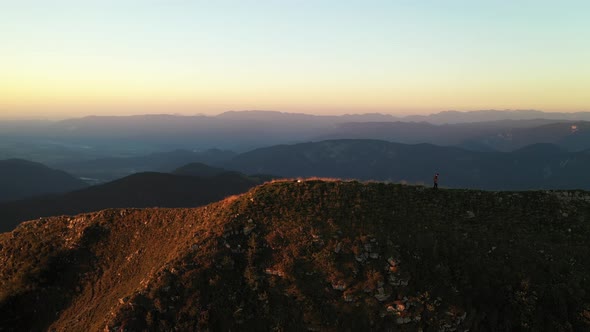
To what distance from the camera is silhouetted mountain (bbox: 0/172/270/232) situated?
131125 mm

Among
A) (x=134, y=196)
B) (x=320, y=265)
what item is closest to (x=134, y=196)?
(x=134, y=196)

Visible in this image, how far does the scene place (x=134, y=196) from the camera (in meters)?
154

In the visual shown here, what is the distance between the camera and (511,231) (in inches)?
1016

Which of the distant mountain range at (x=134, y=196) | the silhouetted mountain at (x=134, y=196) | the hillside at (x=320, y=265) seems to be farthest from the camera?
the distant mountain range at (x=134, y=196)

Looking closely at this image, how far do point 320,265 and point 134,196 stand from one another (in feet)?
497

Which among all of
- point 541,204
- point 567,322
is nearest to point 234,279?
point 567,322

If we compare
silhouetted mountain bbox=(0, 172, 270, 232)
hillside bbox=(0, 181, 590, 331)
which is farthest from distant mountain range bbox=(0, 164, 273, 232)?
hillside bbox=(0, 181, 590, 331)

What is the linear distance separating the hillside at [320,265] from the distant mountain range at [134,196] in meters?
121

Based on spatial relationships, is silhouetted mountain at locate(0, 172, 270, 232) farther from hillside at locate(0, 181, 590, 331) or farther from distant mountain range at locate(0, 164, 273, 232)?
hillside at locate(0, 181, 590, 331)

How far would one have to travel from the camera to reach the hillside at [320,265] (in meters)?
20.2

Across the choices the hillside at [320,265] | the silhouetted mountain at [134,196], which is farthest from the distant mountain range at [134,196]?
the hillside at [320,265]

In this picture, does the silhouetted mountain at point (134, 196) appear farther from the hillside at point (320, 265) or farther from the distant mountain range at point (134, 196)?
the hillside at point (320, 265)

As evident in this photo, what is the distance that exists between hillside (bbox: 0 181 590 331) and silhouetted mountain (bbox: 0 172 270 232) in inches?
4762

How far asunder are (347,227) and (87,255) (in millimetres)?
22502
